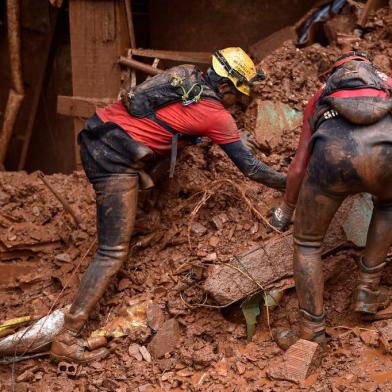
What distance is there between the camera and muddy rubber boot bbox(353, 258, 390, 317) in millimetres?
4871

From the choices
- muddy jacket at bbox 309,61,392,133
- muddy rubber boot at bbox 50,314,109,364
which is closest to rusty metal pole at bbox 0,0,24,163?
muddy rubber boot at bbox 50,314,109,364

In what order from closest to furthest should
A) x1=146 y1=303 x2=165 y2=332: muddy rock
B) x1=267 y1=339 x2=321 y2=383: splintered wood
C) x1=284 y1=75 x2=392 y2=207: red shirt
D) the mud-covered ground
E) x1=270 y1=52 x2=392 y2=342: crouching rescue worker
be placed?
x1=270 y1=52 x2=392 y2=342: crouching rescue worker → x1=284 y1=75 x2=392 y2=207: red shirt → x1=267 y1=339 x2=321 y2=383: splintered wood → the mud-covered ground → x1=146 y1=303 x2=165 y2=332: muddy rock

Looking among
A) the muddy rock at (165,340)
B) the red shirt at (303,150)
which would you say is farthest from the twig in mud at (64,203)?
the red shirt at (303,150)

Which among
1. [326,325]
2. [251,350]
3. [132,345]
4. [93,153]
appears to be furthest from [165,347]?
[93,153]

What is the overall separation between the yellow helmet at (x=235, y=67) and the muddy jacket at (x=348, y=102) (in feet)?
2.71

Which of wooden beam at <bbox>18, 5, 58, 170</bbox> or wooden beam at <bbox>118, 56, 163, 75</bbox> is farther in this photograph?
wooden beam at <bbox>18, 5, 58, 170</bbox>

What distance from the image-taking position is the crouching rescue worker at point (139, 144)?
538cm

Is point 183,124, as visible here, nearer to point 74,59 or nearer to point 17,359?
point 74,59

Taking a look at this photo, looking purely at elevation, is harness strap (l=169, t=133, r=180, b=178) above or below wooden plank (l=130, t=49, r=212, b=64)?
below

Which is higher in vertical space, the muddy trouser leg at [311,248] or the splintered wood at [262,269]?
the muddy trouser leg at [311,248]

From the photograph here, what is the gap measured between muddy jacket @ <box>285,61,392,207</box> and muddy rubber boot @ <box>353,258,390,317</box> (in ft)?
2.71

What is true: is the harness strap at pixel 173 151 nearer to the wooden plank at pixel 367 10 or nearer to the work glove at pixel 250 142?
the work glove at pixel 250 142

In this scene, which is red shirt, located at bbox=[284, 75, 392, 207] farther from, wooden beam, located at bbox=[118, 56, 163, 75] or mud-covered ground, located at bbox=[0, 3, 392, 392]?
wooden beam, located at bbox=[118, 56, 163, 75]

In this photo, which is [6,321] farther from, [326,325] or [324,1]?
[324,1]
